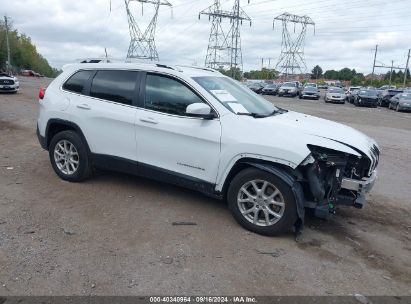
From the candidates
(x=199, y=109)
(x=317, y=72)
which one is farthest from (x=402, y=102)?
(x=317, y=72)

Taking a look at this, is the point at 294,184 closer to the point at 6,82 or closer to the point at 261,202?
the point at 261,202

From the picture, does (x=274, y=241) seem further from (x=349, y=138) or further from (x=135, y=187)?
(x=135, y=187)

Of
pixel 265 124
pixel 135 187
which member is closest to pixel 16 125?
pixel 135 187

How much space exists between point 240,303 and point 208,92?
2573mm

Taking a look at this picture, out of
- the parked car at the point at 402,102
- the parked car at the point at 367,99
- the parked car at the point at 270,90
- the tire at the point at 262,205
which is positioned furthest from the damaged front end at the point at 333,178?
the parked car at the point at 270,90

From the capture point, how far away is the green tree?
143375 mm

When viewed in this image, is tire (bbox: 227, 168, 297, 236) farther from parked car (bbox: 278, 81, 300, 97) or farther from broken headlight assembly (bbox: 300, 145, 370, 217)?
parked car (bbox: 278, 81, 300, 97)

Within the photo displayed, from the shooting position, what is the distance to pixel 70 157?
6.14 metres

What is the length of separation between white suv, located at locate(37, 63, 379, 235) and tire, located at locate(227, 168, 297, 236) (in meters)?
0.01

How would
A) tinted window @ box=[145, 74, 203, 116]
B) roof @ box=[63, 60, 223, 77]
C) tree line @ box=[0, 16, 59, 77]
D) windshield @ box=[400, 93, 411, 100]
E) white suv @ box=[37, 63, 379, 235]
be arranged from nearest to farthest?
white suv @ box=[37, 63, 379, 235] < tinted window @ box=[145, 74, 203, 116] < roof @ box=[63, 60, 223, 77] < windshield @ box=[400, 93, 411, 100] < tree line @ box=[0, 16, 59, 77]

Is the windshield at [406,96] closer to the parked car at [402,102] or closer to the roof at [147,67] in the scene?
the parked car at [402,102]

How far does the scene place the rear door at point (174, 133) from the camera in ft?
16.2

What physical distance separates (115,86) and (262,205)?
258 cm

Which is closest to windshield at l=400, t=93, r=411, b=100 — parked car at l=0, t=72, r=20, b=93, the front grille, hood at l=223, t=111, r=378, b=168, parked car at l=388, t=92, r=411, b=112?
parked car at l=388, t=92, r=411, b=112
